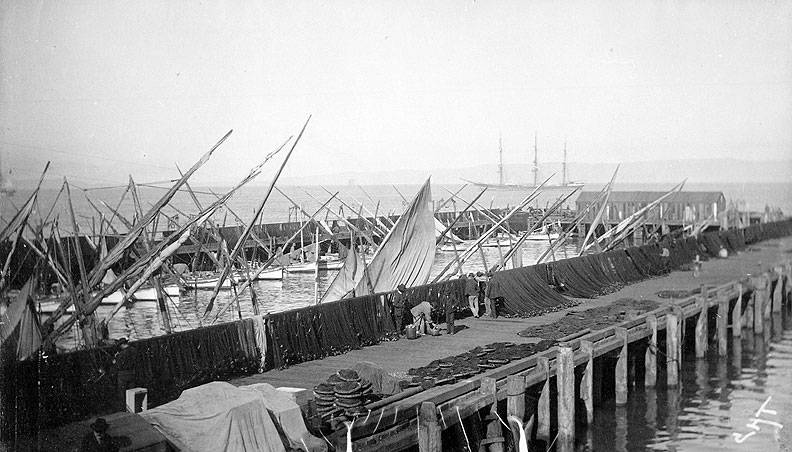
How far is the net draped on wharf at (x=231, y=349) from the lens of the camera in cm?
1366

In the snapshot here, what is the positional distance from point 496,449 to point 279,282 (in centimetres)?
3826

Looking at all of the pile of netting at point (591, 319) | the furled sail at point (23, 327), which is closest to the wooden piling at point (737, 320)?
the pile of netting at point (591, 319)

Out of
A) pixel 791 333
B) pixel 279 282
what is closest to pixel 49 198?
pixel 279 282

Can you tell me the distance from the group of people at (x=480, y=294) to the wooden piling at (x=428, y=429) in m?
13.0

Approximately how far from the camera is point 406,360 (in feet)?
67.6

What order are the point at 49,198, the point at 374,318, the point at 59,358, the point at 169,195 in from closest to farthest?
the point at 59,358 < the point at 169,195 < the point at 374,318 < the point at 49,198

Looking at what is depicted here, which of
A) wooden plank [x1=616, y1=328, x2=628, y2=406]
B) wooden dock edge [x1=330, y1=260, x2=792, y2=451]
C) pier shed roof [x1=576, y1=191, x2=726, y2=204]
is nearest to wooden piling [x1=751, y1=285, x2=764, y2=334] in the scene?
wooden dock edge [x1=330, y1=260, x2=792, y2=451]

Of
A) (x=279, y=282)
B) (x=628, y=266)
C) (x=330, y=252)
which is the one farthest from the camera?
(x=330, y=252)

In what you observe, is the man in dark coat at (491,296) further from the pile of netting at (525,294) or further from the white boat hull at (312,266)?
the white boat hull at (312,266)

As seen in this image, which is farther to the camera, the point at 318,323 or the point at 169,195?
the point at 318,323

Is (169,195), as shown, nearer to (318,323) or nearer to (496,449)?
(318,323)

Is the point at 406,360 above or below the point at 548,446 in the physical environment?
above

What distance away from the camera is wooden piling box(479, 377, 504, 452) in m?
16.1

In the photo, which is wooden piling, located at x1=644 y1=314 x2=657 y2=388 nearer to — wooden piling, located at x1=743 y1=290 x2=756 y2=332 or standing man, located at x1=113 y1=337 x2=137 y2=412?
wooden piling, located at x1=743 y1=290 x2=756 y2=332
